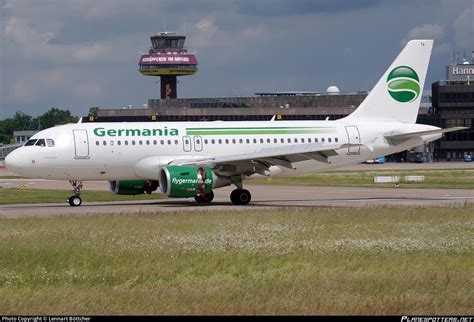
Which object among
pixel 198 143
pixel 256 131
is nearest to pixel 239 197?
pixel 198 143

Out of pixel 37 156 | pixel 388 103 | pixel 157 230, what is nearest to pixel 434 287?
pixel 157 230

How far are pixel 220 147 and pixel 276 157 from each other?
3851 mm

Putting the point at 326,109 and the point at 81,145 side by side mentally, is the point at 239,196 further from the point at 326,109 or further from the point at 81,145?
the point at 326,109

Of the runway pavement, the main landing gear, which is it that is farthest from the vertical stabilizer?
the main landing gear

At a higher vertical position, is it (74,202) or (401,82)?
(401,82)

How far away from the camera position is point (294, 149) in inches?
1759

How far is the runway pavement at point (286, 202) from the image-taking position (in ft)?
140

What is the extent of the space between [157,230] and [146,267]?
7.74 m

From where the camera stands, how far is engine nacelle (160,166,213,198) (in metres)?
42.6

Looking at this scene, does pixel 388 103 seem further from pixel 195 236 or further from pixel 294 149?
pixel 195 236

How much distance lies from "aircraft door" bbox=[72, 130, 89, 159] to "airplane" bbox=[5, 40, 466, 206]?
5 cm

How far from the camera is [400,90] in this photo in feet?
167

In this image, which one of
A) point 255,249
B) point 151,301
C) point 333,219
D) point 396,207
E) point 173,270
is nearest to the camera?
point 151,301

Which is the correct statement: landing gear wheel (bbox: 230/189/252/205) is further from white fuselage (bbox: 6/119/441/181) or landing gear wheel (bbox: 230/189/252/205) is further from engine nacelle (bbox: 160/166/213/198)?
engine nacelle (bbox: 160/166/213/198)
